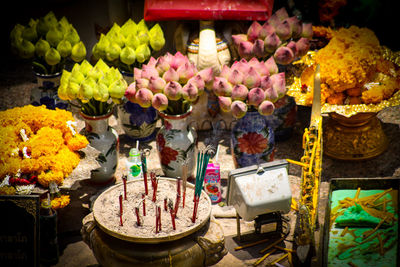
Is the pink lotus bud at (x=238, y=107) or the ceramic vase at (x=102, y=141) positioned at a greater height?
the pink lotus bud at (x=238, y=107)

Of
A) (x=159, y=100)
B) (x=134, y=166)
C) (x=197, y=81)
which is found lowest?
(x=134, y=166)

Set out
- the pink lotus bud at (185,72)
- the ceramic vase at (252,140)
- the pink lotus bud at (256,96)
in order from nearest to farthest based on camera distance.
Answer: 1. the pink lotus bud at (256,96)
2. the pink lotus bud at (185,72)
3. the ceramic vase at (252,140)

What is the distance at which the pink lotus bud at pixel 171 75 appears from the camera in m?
2.72

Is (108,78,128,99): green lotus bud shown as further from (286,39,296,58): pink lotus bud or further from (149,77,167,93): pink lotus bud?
(286,39,296,58): pink lotus bud

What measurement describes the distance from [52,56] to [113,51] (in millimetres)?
362

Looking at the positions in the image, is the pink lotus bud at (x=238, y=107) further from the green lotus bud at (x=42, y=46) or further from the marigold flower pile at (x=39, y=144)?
the green lotus bud at (x=42, y=46)

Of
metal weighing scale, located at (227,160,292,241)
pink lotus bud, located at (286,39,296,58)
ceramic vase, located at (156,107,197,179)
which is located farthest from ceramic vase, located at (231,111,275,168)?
pink lotus bud, located at (286,39,296,58)

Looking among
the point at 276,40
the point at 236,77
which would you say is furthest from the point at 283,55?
the point at 236,77

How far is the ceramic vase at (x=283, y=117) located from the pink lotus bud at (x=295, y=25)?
0.44 meters

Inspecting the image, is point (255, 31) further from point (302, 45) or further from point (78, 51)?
point (78, 51)

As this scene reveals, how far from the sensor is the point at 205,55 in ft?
10.5

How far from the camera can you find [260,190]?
248 centimetres

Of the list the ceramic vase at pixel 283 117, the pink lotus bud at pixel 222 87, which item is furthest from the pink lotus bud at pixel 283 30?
the pink lotus bud at pixel 222 87

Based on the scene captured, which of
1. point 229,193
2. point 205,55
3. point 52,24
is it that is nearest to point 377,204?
point 229,193
